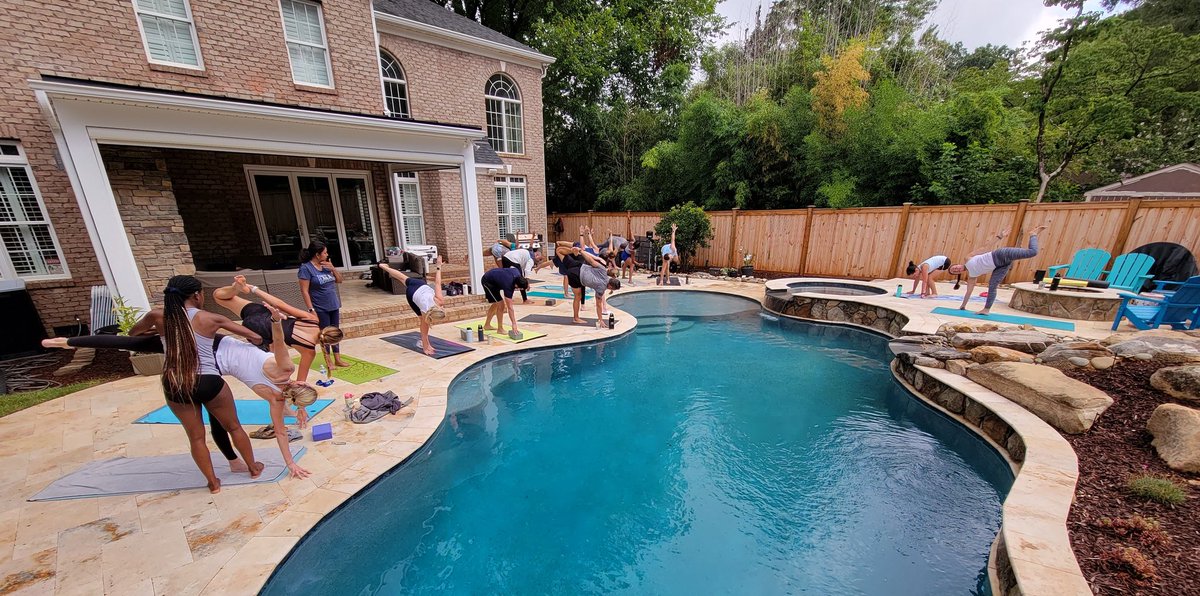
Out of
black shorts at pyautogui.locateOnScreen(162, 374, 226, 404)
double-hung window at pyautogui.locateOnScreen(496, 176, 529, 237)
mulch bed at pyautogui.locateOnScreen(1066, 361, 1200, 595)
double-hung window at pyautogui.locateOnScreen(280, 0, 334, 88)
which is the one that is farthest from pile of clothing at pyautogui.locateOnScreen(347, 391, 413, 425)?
double-hung window at pyautogui.locateOnScreen(496, 176, 529, 237)

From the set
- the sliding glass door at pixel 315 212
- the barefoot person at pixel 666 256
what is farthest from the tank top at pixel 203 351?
the barefoot person at pixel 666 256

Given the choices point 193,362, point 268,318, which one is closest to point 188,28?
point 268,318

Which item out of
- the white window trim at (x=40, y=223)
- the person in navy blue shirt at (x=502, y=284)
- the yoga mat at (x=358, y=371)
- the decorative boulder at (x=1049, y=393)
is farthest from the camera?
the person in navy blue shirt at (x=502, y=284)

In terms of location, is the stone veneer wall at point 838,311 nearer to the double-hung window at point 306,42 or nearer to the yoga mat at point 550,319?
the yoga mat at point 550,319

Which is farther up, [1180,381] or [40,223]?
[40,223]

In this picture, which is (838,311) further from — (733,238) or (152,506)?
(152,506)

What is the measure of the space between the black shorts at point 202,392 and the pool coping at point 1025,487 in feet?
16.3

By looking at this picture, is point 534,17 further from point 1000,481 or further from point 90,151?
point 1000,481

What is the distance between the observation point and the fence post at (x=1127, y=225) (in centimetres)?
737

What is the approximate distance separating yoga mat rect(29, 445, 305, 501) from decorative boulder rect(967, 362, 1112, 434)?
6.78 meters

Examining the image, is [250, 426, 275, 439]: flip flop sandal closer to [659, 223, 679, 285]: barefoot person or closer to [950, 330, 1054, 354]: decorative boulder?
[950, 330, 1054, 354]: decorative boulder

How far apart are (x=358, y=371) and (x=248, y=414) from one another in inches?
46.5

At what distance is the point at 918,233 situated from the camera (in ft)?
31.8

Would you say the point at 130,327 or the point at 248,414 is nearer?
the point at 248,414
